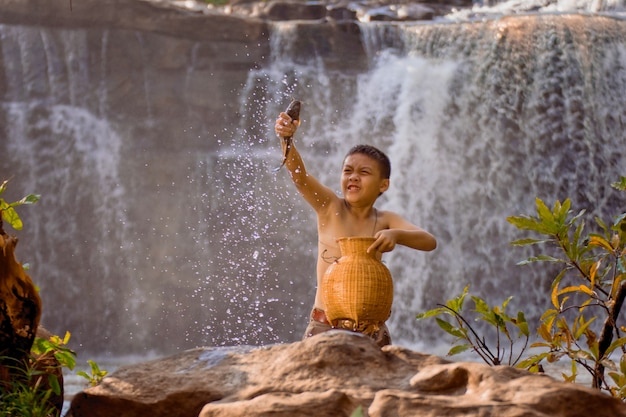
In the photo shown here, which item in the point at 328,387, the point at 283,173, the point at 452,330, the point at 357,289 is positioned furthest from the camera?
the point at 283,173

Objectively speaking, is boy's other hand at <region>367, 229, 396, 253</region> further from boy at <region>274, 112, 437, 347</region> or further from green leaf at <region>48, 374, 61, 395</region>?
green leaf at <region>48, 374, 61, 395</region>

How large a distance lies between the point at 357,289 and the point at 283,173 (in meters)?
6.29

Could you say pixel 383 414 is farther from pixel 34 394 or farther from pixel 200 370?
pixel 34 394

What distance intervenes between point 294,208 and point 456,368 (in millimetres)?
7159

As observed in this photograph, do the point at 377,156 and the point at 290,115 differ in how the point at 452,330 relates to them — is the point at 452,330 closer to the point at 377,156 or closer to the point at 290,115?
the point at 377,156

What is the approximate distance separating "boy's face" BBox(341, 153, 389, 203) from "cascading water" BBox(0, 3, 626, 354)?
17.9 feet

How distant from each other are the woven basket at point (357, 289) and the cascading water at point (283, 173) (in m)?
5.99

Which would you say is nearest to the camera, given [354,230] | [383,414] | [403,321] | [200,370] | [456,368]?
[383,414]

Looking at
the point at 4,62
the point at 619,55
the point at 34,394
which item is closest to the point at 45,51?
the point at 4,62

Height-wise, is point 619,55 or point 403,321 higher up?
point 619,55

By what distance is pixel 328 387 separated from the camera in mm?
2166

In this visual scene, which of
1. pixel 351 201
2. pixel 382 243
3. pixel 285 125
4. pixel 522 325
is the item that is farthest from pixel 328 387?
pixel 351 201

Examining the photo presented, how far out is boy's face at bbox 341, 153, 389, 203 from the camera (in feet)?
12.0

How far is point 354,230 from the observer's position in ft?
12.2
